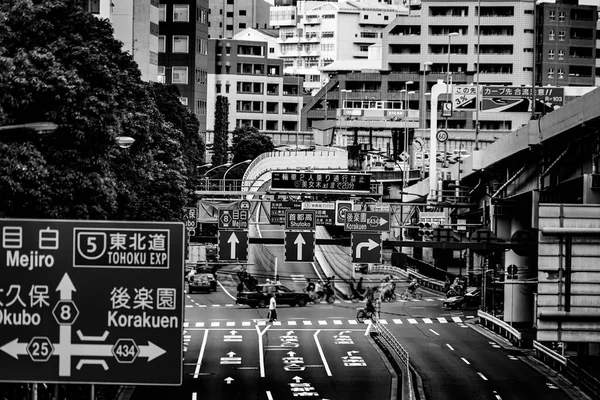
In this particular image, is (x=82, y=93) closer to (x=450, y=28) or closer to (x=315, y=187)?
(x=315, y=187)

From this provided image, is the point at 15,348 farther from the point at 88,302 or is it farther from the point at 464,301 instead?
the point at 464,301

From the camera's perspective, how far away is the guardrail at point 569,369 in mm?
45281

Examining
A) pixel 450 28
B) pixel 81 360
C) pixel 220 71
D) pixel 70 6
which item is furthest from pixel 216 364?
pixel 220 71

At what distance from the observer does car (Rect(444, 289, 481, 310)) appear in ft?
269

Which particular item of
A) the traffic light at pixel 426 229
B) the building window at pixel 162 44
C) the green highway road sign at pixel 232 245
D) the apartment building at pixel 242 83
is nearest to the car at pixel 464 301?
the traffic light at pixel 426 229

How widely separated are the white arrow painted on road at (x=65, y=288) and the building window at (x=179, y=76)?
477 feet

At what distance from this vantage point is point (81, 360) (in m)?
22.4

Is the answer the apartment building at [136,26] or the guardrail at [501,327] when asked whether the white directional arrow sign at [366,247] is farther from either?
the apartment building at [136,26]

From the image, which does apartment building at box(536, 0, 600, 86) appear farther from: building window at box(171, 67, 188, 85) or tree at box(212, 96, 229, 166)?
building window at box(171, 67, 188, 85)

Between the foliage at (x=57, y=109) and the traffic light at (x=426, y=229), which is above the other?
the foliage at (x=57, y=109)

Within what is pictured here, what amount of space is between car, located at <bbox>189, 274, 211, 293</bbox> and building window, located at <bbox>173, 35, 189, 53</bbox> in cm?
7729

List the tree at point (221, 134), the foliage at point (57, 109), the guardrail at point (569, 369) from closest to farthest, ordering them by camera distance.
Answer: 1. the foliage at point (57, 109)
2. the guardrail at point (569, 369)
3. the tree at point (221, 134)

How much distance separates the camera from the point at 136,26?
359 feet

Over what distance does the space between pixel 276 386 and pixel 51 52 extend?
17.4m
